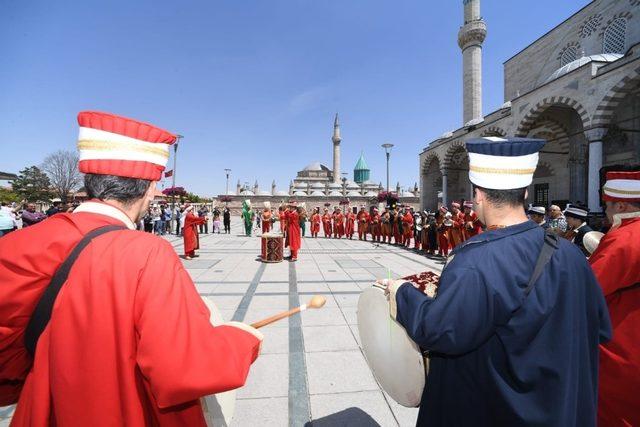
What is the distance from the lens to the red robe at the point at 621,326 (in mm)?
1597

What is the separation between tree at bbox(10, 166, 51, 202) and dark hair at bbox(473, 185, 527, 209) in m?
56.8

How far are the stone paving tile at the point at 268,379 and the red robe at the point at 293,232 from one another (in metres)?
6.43

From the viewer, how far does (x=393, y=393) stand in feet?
6.07

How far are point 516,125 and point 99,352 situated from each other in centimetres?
1915

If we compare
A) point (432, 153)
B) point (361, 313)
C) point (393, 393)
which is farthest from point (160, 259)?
point (432, 153)

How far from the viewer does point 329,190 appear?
182ft

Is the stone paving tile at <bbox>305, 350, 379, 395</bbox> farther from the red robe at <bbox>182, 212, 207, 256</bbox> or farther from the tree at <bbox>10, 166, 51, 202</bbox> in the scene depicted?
the tree at <bbox>10, 166, 51, 202</bbox>

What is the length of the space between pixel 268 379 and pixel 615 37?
23353 mm

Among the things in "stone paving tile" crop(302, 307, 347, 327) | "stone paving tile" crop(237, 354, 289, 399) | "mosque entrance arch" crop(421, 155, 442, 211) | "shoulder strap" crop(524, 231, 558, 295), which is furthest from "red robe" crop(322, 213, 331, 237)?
"shoulder strap" crop(524, 231, 558, 295)

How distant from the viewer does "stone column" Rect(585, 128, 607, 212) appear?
464 inches

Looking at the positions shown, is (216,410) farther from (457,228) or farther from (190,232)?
(457,228)

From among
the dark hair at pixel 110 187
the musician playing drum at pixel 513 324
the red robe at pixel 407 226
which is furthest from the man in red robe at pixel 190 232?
the musician playing drum at pixel 513 324

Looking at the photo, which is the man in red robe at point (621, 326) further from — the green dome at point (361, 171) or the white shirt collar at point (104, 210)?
the green dome at point (361, 171)

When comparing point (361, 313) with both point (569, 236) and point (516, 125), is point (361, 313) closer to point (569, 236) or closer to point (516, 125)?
point (569, 236)
